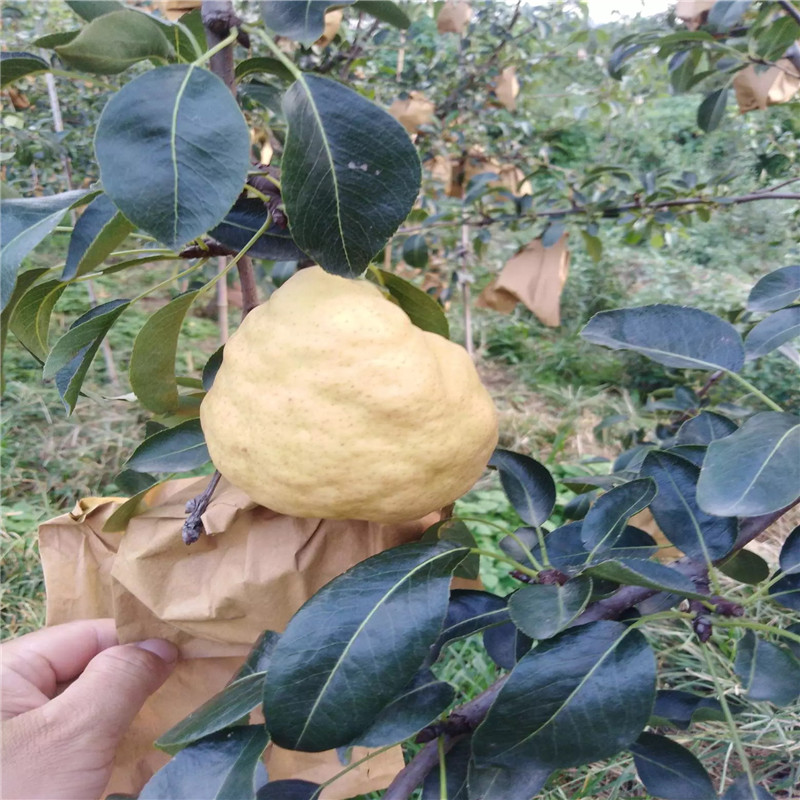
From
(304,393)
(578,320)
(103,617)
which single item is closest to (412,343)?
(304,393)

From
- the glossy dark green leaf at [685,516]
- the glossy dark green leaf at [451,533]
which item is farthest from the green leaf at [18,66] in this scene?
the glossy dark green leaf at [685,516]

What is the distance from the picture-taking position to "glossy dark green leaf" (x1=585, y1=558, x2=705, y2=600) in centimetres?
41

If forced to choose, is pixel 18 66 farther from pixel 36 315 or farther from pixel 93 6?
pixel 36 315

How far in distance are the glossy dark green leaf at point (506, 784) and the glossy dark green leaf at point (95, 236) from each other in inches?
17.6

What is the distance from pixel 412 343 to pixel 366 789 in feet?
1.88

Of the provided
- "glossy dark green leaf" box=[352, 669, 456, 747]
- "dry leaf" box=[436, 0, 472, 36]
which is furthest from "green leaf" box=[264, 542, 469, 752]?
"dry leaf" box=[436, 0, 472, 36]

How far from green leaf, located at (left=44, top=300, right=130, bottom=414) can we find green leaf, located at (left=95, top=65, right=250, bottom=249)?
15cm

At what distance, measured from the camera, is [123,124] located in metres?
0.38

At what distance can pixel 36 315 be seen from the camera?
569 millimetres

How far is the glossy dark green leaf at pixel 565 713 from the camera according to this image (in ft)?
1.40

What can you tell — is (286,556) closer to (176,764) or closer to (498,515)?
(176,764)

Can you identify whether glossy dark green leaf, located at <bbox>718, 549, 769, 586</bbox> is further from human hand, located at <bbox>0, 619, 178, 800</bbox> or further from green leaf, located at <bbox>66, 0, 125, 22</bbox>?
green leaf, located at <bbox>66, 0, 125, 22</bbox>

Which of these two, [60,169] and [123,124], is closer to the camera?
[123,124]

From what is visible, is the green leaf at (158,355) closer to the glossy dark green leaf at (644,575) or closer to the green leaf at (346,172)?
the green leaf at (346,172)
